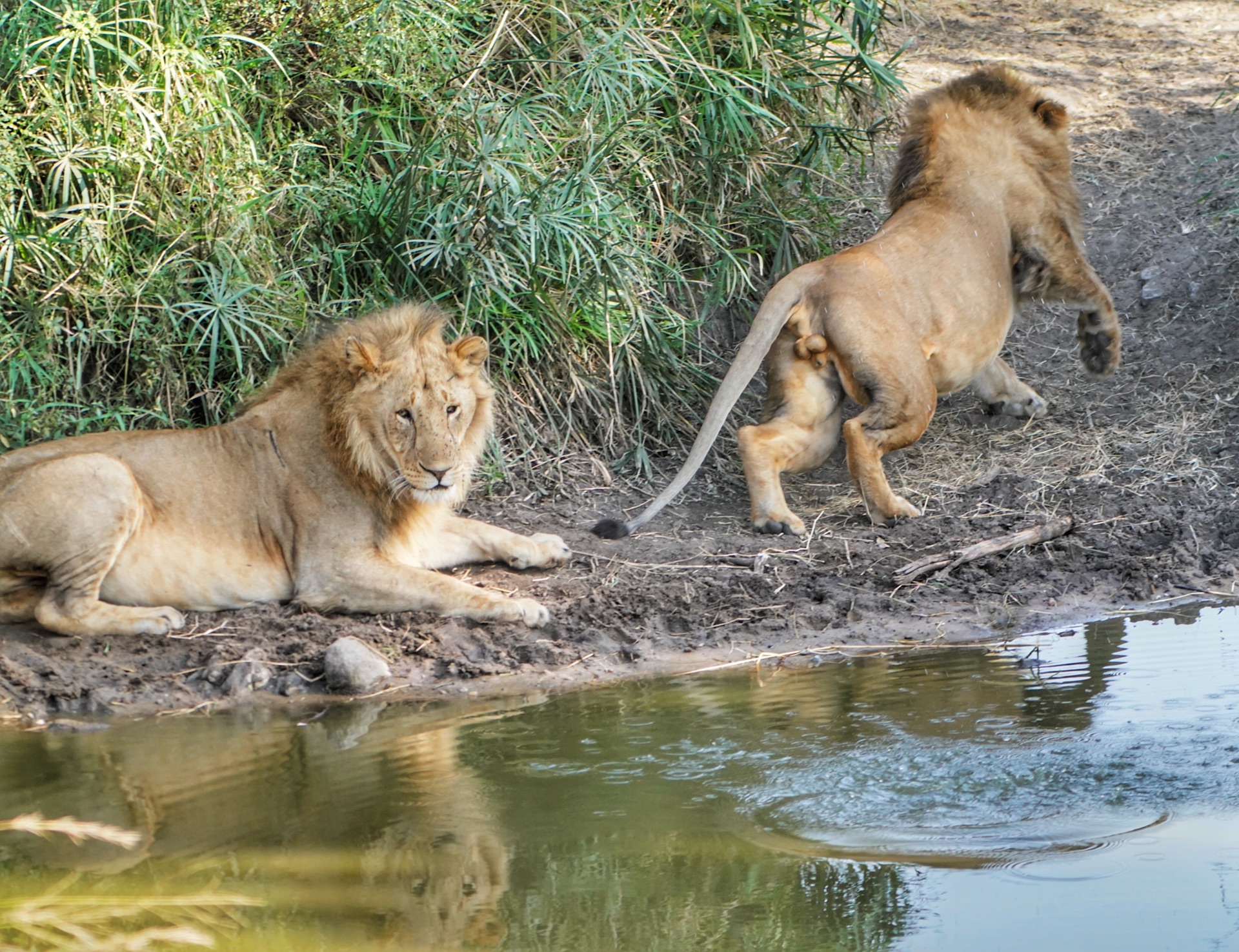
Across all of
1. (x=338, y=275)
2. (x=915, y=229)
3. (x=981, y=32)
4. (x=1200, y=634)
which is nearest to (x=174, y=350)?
(x=338, y=275)

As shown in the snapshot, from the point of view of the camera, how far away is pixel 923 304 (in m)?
5.94

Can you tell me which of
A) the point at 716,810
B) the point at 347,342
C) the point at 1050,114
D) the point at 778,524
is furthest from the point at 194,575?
the point at 1050,114

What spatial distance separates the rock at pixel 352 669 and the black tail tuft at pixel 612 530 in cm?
127

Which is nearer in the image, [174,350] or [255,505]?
[255,505]

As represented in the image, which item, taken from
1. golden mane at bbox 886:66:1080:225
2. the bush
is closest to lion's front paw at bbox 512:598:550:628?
the bush

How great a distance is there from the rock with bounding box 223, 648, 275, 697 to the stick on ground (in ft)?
7.07

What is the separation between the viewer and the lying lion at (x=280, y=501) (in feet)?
15.3

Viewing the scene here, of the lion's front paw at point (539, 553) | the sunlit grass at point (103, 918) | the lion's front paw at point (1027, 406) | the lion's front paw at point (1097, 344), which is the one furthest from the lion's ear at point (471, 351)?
the lion's front paw at point (1097, 344)

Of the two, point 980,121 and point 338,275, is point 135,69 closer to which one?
point 338,275

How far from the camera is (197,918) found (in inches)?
113

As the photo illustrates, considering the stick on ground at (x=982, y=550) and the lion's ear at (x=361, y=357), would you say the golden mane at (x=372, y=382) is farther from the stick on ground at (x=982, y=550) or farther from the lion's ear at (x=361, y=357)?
the stick on ground at (x=982, y=550)

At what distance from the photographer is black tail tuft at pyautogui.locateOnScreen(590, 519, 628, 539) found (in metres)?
5.47

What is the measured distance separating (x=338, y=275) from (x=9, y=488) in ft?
6.15

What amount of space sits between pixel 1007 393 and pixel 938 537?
1.52 meters
